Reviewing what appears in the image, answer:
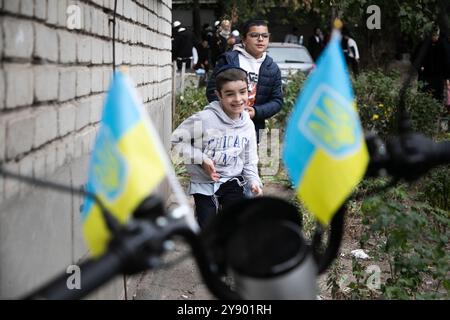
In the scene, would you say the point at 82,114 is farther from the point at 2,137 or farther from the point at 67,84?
the point at 2,137

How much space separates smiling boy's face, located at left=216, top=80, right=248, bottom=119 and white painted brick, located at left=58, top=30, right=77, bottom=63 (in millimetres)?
1349

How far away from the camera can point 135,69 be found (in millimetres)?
4695

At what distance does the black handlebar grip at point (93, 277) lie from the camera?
3.46ft

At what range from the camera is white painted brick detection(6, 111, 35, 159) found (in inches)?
80.9

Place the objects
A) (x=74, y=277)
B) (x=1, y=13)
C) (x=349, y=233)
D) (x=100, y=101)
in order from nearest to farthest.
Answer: (x=74, y=277) < (x=1, y=13) < (x=100, y=101) < (x=349, y=233)

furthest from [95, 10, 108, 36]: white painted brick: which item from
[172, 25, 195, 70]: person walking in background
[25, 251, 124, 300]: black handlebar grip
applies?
[172, 25, 195, 70]: person walking in background

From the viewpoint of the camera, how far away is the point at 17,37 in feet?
7.08

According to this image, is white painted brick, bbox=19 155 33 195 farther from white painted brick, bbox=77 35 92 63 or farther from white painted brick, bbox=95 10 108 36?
white painted brick, bbox=95 10 108 36

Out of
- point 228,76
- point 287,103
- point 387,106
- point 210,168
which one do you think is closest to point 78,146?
point 210,168

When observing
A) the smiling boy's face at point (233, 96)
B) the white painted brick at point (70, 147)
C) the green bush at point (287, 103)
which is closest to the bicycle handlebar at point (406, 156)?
the white painted brick at point (70, 147)

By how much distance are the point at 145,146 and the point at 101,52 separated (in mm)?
2453
